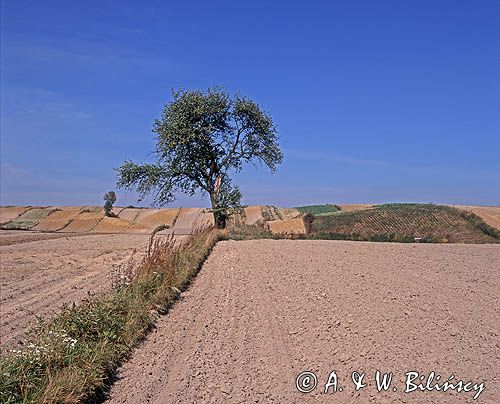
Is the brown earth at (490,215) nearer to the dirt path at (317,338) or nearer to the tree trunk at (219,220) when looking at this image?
the tree trunk at (219,220)

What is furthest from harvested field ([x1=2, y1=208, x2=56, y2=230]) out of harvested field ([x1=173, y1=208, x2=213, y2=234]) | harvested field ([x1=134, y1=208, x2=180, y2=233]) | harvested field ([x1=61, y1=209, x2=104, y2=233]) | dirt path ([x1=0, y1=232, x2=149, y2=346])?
dirt path ([x1=0, y1=232, x2=149, y2=346])

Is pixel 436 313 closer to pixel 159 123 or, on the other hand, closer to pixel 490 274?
pixel 490 274

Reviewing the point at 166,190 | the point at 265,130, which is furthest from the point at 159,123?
the point at 265,130

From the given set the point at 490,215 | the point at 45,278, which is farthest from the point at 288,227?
the point at 45,278

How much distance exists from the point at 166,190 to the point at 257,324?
31750mm

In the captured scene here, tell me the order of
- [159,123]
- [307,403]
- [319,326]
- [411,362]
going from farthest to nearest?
1. [159,123]
2. [319,326]
3. [411,362]
4. [307,403]

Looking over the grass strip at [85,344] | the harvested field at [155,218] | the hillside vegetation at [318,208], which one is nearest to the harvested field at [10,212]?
the harvested field at [155,218]

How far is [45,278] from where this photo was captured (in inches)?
787

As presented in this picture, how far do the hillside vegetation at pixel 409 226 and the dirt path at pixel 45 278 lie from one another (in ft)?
55.2

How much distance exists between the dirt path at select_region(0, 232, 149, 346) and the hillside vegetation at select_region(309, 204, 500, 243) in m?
16.8

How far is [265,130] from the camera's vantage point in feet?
137

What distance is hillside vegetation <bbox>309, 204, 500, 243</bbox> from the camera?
3881 cm

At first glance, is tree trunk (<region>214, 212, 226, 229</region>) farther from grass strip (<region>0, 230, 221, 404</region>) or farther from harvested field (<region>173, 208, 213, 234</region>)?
grass strip (<region>0, 230, 221, 404</region>)

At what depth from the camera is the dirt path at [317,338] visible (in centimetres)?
657
